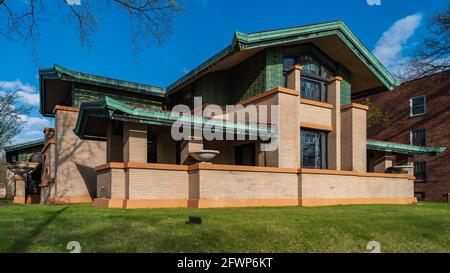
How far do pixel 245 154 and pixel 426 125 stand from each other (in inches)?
839

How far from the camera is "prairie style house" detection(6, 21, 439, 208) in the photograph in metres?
13.7

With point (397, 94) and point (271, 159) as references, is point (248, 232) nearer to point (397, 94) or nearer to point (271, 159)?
point (271, 159)

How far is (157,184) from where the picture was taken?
44.2 feet

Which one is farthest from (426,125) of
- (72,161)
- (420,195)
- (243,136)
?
(72,161)

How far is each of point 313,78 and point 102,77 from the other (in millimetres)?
11092

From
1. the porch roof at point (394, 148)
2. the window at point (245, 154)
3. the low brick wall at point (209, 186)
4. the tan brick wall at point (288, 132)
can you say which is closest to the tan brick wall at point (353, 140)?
the porch roof at point (394, 148)

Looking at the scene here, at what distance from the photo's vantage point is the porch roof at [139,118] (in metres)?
13.0

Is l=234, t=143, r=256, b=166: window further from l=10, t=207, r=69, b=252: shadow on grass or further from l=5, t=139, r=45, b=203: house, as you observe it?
l=5, t=139, r=45, b=203: house

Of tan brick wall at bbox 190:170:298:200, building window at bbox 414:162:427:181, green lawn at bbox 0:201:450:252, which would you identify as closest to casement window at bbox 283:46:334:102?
tan brick wall at bbox 190:170:298:200

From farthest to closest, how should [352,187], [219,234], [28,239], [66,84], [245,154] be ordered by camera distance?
[66,84] → [245,154] → [352,187] → [219,234] → [28,239]

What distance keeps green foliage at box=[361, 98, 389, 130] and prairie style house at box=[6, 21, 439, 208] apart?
382 inches

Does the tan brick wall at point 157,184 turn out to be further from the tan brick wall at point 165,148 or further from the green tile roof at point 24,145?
the green tile roof at point 24,145

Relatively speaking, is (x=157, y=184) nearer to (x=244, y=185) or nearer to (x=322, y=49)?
(x=244, y=185)
